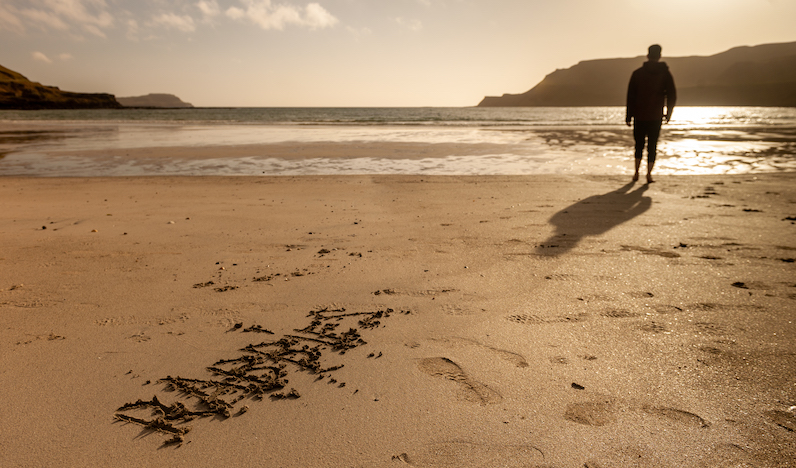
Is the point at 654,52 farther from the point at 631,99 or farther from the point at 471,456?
the point at 471,456

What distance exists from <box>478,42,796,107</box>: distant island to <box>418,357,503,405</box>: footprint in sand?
349 feet

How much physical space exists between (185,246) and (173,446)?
249 centimetres

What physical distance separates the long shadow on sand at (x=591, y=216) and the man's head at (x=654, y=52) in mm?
2090

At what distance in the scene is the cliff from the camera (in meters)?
81.1

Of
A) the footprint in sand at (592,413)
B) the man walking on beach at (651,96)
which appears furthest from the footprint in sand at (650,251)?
the man walking on beach at (651,96)

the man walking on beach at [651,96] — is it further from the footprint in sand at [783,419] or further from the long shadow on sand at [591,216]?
the footprint in sand at [783,419]

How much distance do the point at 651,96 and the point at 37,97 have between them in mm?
115335

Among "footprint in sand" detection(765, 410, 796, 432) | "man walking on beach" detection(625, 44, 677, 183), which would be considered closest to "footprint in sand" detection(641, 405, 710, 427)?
"footprint in sand" detection(765, 410, 796, 432)

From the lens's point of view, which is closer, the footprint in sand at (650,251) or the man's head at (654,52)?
the footprint in sand at (650,251)

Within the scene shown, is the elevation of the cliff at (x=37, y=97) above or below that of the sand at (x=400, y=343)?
above

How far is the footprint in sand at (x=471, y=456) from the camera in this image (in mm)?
1330

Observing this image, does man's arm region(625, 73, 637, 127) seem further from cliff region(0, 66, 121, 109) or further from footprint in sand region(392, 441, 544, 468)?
cliff region(0, 66, 121, 109)

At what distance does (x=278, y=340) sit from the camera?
212 cm

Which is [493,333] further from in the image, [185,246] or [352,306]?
[185,246]
